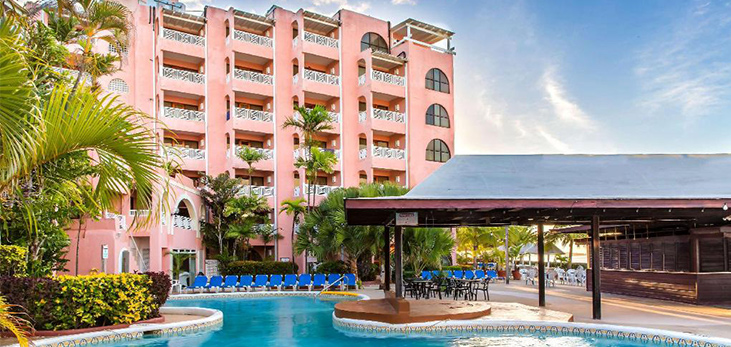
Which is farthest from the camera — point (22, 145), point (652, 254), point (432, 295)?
point (432, 295)

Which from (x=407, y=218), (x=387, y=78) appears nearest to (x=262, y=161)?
(x=387, y=78)

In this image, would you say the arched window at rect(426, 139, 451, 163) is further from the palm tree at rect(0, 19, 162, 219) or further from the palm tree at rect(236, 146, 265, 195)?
the palm tree at rect(0, 19, 162, 219)

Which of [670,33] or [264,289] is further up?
[670,33]

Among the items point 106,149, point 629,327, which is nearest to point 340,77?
point 629,327

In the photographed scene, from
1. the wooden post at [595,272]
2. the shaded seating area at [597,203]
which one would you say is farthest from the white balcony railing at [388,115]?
the wooden post at [595,272]

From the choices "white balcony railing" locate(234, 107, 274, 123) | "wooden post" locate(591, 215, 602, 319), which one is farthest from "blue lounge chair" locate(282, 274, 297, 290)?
"wooden post" locate(591, 215, 602, 319)

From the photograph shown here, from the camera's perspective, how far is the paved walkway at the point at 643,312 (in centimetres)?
1290

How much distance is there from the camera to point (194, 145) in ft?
119

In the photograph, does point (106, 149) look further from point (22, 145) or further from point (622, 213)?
point (622, 213)

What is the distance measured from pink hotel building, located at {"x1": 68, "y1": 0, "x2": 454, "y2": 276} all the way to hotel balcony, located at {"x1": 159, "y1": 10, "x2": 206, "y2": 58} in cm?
6

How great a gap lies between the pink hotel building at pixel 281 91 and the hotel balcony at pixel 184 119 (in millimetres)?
55

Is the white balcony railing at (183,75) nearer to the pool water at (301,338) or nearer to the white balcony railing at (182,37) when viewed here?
the white balcony railing at (182,37)

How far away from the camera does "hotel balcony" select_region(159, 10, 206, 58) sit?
3450cm

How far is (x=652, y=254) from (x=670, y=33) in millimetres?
9077
